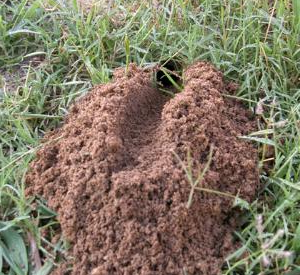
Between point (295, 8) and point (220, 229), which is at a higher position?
point (295, 8)

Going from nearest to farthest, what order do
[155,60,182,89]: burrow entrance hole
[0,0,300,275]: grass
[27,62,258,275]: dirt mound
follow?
[27,62,258,275]: dirt mound < [0,0,300,275]: grass < [155,60,182,89]: burrow entrance hole

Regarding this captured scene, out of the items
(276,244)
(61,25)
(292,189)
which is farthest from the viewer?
(61,25)

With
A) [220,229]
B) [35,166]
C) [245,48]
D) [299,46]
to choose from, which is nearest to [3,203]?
[35,166]

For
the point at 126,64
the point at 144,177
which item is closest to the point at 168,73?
the point at 126,64

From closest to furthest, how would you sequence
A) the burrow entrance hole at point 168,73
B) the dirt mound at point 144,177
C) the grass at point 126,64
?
the dirt mound at point 144,177 → the grass at point 126,64 → the burrow entrance hole at point 168,73

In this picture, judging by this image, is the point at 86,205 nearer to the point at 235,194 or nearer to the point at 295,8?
the point at 235,194

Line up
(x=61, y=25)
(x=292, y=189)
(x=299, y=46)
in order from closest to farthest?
(x=292, y=189)
(x=299, y=46)
(x=61, y=25)
